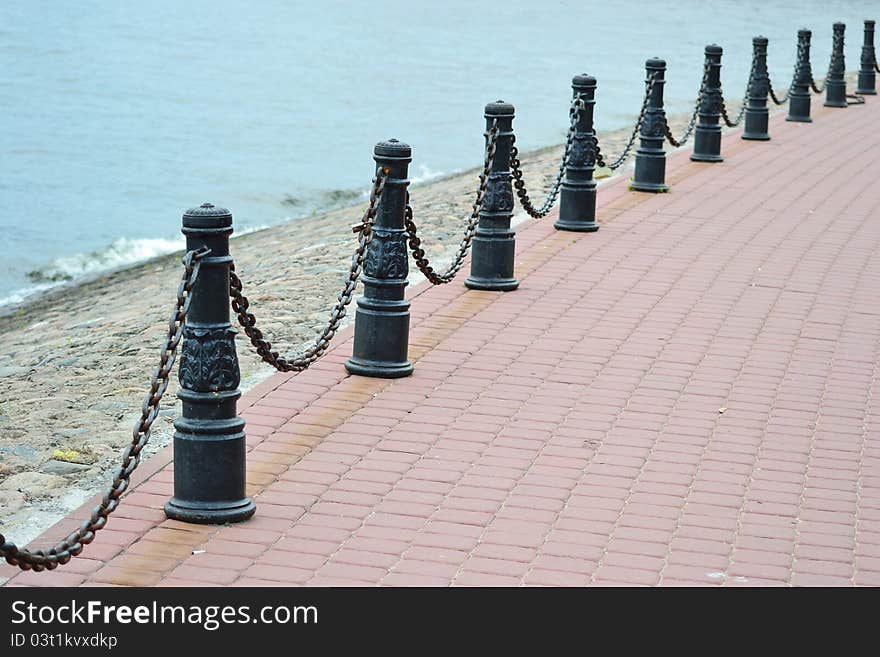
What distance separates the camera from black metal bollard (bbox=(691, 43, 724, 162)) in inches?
623

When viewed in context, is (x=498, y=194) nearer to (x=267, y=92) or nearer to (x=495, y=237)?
(x=495, y=237)

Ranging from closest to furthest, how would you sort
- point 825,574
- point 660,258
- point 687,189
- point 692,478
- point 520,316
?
point 825,574 → point 692,478 → point 520,316 → point 660,258 → point 687,189

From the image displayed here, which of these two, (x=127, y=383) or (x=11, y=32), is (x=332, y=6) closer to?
(x=11, y=32)

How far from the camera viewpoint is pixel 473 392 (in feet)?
24.1

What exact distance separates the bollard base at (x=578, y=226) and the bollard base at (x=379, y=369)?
4.36 m

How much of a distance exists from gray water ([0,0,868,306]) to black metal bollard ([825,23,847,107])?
24.9 ft

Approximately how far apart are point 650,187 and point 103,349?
6.19 metres

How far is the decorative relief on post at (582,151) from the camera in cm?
1146

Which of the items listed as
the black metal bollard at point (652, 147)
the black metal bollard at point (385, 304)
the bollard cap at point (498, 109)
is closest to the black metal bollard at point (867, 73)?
the black metal bollard at point (652, 147)

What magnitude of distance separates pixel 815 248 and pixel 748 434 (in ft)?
15.8

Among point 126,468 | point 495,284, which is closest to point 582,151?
point 495,284
